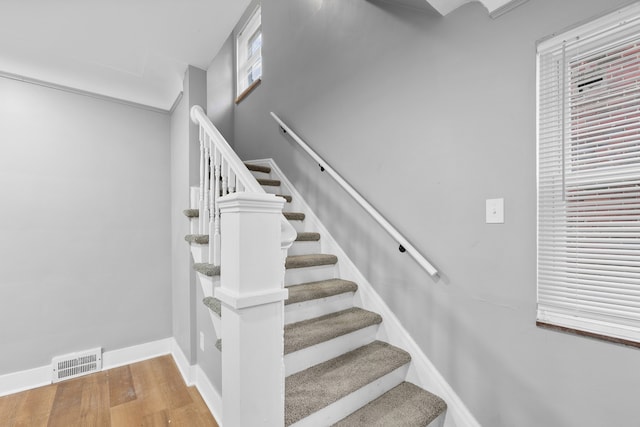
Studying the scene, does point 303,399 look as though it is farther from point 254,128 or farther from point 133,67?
point 254,128

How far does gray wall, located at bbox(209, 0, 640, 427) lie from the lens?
45.1 inches

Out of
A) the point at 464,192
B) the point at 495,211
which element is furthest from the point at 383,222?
the point at 495,211

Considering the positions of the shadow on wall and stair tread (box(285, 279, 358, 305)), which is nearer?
the shadow on wall

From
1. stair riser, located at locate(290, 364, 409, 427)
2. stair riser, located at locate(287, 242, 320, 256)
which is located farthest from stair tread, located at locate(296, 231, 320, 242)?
stair riser, located at locate(290, 364, 409, 427)

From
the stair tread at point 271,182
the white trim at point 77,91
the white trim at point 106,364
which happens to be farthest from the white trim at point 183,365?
the white trim at point 77,91

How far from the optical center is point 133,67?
2049 millimetres

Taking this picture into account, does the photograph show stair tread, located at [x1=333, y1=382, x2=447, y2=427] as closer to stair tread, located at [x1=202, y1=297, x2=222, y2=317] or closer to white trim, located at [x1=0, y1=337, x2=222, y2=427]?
stair tread, located at [x1=202, y1=297, x2=222, y2=317]

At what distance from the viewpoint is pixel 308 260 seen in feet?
6.52

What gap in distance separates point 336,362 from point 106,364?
208cm

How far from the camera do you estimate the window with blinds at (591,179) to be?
993 millimetres

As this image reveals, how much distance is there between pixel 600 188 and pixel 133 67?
2.76 metres

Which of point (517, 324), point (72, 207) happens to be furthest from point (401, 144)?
point (72, 207)

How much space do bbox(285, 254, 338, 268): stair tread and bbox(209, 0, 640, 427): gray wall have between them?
153 millimetres

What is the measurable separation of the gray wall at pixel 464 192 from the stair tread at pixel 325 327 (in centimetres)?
21
